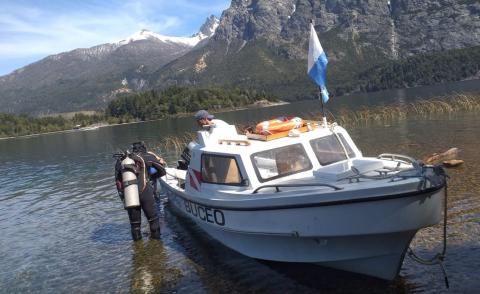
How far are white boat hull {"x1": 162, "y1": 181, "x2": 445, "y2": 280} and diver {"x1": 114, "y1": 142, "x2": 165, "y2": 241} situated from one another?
12.2 ft

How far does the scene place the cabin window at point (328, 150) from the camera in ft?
38.3

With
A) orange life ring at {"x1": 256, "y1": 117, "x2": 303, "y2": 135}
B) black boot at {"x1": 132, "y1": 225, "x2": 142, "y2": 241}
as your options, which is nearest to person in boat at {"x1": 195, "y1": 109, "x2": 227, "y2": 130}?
orange life ring at {"x1": 256, "y1": 117, "x2": 303, "y2": 135}

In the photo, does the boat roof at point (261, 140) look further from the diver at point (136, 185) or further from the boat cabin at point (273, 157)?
the diver at point (136, 185)

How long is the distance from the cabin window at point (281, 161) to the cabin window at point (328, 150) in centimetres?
36

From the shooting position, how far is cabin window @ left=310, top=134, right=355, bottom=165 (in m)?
11.7

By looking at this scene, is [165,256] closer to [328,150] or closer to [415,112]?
[328,150]

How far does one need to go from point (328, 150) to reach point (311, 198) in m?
3.06

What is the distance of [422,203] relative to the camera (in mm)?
8336

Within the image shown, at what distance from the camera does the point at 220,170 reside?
11938 mm

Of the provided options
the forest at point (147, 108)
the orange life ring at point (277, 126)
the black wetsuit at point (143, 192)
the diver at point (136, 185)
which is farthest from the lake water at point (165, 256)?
the forest at point (147, 108)

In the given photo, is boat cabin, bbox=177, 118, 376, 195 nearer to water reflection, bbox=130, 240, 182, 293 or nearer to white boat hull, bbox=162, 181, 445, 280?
white boat hull, bbox=162, 181, 445, 280

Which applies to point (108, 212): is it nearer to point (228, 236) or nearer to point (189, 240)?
point (189, 240)

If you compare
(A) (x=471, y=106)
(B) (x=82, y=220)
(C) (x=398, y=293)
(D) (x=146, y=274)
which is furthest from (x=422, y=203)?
(A) (x=471, y=106)

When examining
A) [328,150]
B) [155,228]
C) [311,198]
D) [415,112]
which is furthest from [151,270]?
[415,112]
